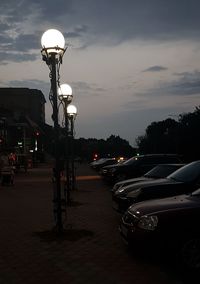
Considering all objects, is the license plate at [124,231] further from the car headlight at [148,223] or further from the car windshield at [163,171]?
the car windshield at [163,171]

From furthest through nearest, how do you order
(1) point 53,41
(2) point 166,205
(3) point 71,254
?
(1) point 53,41 < (3) point 71,254 < (2) point 166,205

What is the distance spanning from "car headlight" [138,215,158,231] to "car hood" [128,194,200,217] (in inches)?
4.0

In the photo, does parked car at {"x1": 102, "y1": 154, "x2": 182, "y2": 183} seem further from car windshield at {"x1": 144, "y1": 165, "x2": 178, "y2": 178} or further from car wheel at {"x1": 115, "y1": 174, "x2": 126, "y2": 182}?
car windshield at {"x1": 144, "y1": 165, "x2": 178, "y2": 178}

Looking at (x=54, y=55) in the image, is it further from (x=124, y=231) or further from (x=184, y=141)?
(x=184, y=141)

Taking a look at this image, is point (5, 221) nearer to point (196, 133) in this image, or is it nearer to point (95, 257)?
point (95, 257)

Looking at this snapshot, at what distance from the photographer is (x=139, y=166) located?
2775cm

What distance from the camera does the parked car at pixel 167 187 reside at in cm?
1230

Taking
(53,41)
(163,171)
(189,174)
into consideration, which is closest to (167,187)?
(189,174)

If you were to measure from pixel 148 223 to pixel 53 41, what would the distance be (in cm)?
514

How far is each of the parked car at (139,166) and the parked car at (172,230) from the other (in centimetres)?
1826

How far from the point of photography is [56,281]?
25.7ft

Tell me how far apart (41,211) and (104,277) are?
28.8 ft

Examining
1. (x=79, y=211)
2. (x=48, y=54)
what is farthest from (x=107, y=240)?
(x=79, y=211)

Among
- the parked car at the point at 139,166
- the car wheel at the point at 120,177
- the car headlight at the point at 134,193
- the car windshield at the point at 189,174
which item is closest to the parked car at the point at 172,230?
the car windshield at the point at 189,174
